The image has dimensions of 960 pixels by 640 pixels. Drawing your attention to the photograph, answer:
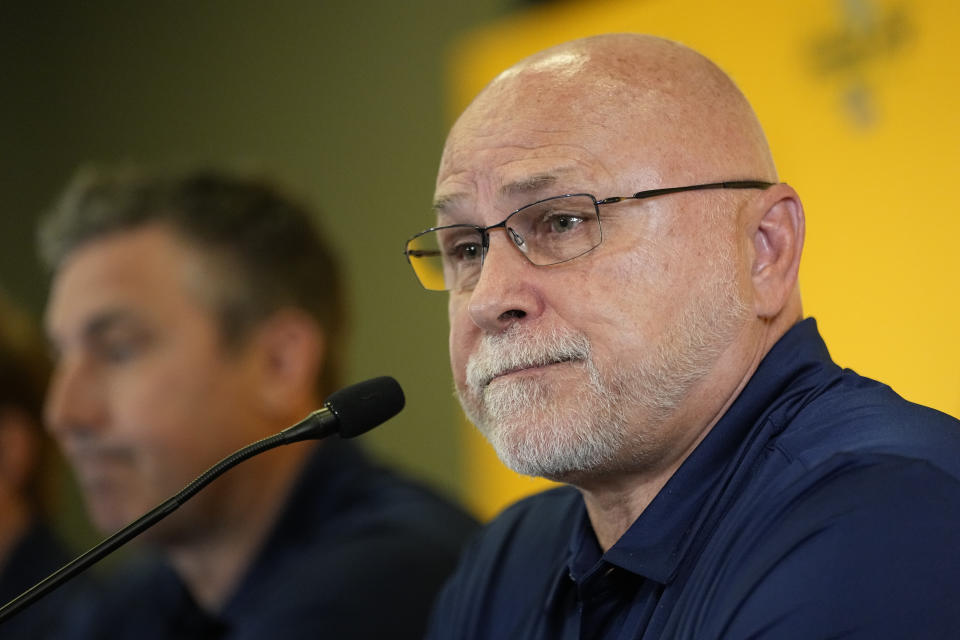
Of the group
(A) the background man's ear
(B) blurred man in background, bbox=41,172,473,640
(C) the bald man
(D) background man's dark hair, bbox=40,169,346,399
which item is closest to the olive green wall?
(D) background man's dark hair, bbox=40,169,346,399

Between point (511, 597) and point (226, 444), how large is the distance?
0.87 meters

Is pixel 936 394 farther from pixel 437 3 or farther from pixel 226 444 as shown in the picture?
pixel 437 3

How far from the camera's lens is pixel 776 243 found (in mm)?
1289

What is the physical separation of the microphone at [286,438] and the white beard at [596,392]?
13 cm

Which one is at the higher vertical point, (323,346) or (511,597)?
(323,346)

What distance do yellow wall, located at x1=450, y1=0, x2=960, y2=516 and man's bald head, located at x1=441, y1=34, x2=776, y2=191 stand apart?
2.66 feet

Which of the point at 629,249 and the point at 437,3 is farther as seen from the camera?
the point at 437,3

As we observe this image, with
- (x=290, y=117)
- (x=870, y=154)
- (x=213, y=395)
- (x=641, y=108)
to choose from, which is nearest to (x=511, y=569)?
(x=641, y=108)

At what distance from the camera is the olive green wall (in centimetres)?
339

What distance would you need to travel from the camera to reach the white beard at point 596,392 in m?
1.19

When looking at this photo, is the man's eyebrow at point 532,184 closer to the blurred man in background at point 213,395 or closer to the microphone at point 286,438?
the microphone at point 286,438

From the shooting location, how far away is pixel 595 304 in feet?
3.92

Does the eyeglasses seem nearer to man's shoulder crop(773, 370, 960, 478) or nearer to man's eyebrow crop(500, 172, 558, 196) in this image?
man's eyebrow crop(500, 172, 558, 196)

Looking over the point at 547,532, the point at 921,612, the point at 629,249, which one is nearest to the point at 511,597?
the point at 547,532
